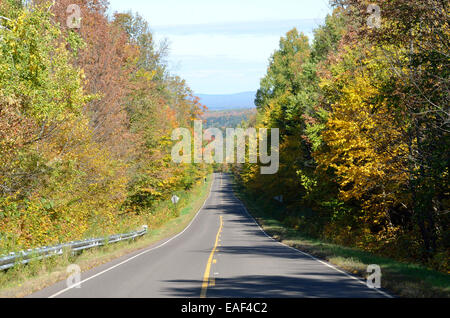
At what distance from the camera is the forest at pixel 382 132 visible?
17.6 meters

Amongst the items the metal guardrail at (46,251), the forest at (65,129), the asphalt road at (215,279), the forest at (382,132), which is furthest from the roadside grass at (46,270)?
the forest at (382,132)

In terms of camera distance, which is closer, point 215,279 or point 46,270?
point 215,279

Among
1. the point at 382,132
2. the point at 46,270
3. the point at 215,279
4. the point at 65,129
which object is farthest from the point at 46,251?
the point at 382,132

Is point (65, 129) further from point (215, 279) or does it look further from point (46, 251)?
point (215, 279)

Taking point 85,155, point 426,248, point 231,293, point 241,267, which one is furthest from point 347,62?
point 231,293

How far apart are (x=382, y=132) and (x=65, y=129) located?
15.5 m

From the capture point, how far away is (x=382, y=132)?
24.9 metres

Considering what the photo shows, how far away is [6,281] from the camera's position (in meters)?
14.9

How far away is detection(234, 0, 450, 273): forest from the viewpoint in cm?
1762

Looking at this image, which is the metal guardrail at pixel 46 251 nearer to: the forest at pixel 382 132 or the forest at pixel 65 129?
the forest at pixel 65 129

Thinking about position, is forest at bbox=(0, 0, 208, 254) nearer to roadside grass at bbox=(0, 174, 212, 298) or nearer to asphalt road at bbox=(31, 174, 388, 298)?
roadside grass at bbox=(0, 174, 212, 298)

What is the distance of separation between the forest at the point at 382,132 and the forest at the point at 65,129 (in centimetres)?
1121

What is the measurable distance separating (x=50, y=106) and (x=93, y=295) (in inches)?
329

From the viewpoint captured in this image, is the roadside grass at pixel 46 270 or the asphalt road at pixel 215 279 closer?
the asphalt road at pixel 215 279
